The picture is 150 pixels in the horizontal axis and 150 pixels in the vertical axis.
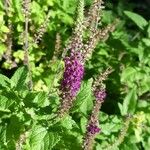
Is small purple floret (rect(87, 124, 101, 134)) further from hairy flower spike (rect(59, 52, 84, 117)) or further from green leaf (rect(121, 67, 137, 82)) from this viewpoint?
green leaf (rect(121, 67, 137, 82))

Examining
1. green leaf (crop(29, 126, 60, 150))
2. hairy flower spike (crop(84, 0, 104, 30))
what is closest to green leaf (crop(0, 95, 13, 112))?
green leaf (crop(29, 126, 60, 150))

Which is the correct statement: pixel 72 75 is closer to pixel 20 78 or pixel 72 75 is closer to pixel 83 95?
pixel 83 95

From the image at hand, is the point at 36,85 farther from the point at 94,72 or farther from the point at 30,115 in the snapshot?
the point at 30,115

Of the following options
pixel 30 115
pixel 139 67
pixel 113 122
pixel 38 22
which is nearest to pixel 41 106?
pixel 30 115

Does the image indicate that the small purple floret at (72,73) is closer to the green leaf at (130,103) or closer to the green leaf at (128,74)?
the green leaf at (130,103)

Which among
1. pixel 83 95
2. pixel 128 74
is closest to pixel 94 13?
pixel 83 95

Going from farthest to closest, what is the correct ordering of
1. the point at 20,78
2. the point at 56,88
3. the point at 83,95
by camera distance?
the point at 56,88
the point at 20,78
the point at 83,95
